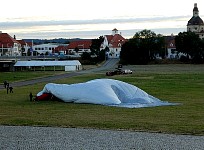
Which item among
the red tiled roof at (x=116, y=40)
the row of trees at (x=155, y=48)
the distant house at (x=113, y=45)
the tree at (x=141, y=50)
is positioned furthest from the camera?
the red tiled roof at (x=116, y=40)

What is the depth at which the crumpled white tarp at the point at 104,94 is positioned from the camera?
87.1ft

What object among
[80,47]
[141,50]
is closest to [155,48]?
[141,50]

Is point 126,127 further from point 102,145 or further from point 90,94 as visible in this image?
point 90,94

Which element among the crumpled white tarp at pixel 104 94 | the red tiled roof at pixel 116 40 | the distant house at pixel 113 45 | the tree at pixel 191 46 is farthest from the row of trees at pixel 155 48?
the crumpled white tarp at pixel 104 94

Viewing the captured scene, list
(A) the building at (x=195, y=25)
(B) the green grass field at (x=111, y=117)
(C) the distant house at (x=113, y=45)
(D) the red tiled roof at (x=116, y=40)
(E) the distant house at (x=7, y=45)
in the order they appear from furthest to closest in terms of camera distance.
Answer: (D) the red tiled roof at (x=116, y=40) < (C) the distant house at (x=113, y=45) < (A) the building at (x=195, y=25) < (E) the distant house at (x=7, y=45) < (B) the green grass field at (x=111, y=117)

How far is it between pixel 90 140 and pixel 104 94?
13.6 metres

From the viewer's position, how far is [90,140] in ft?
44.7

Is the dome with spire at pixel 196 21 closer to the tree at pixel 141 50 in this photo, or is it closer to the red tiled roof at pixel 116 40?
the red tiled roof at pixel 116 40

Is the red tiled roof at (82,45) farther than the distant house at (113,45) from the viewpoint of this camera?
Yes

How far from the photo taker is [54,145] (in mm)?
12836

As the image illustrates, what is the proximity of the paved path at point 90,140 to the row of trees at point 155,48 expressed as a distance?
93.8 m

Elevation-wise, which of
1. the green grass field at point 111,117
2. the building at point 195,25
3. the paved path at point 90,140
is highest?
the building at point 195,25

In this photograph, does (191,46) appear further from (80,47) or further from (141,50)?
(80,47)

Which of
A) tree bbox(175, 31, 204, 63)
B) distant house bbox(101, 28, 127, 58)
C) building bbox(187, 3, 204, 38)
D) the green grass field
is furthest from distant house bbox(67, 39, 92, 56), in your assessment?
the green grass field
